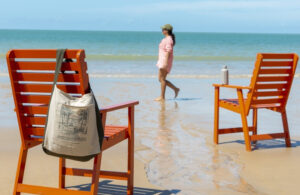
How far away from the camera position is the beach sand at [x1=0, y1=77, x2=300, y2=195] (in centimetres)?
403

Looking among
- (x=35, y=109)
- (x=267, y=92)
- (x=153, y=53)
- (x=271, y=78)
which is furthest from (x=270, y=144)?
(x=153, y=53)

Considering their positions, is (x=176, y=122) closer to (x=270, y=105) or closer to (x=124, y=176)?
(x=270, y=105)

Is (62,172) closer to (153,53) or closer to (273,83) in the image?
(273,83)

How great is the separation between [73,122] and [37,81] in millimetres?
500

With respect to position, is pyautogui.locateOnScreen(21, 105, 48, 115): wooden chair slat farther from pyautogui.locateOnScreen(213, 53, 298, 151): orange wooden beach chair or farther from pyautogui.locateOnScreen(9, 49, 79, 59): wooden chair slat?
pyautogui.locateOnScreen(213, 53, 298, 151): orange wooden beach chair

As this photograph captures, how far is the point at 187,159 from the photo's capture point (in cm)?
491

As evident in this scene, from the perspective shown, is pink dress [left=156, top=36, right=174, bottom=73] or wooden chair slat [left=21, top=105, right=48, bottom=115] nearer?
wooden chair slat [left=21, top=105, right=48, bottom=115]

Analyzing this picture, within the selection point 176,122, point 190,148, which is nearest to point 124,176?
point 190,148

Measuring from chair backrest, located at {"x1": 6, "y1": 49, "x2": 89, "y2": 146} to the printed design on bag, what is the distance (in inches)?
6.3

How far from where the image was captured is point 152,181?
413 centimetres

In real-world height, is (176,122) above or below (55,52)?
below

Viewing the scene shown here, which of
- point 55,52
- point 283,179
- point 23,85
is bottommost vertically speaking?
point 283,179

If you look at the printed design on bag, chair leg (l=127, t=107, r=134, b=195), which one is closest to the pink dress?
chair leg (l=127, t=107, r=134, b=195)

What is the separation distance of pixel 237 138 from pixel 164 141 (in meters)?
0.92
